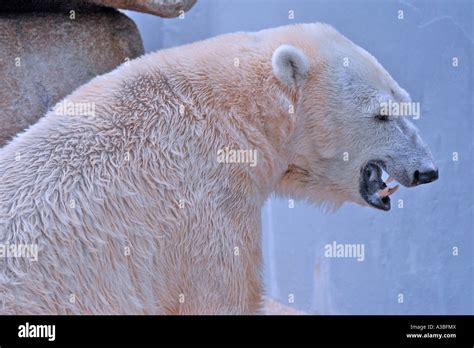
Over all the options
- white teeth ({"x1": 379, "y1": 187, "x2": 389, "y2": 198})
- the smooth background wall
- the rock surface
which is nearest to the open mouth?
white teeth ({"x1": 379, "y1": 187, "x2": 389, "y2": 198})

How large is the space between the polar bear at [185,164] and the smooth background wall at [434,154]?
865 mm

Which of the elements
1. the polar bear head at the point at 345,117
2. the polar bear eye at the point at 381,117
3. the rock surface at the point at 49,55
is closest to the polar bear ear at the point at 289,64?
the polar bear head at the point at 345,117

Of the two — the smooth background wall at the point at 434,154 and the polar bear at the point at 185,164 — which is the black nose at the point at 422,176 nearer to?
the polar bear at the point at 185,164

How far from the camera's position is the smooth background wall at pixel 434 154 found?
3.06 metres

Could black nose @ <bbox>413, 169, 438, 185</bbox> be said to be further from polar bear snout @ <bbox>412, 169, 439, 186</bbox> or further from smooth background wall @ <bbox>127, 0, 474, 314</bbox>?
smooth background wall @ <bbox>127, 0, 474, 314</bbox>

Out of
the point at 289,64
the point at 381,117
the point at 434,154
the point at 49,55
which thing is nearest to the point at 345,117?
the point at 381,117

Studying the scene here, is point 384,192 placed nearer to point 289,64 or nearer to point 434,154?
point 289,64

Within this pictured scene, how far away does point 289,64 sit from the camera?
214 centimetres

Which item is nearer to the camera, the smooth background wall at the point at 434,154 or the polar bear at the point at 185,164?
the polar bear at the point at 185,164
